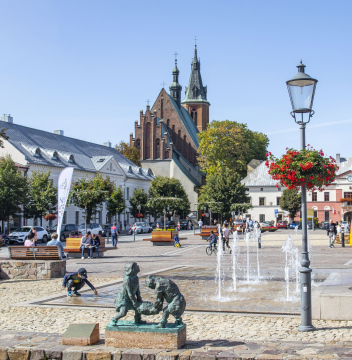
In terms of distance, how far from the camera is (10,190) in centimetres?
4447

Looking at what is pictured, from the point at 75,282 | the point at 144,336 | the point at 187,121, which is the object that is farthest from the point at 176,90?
the point at 144,336

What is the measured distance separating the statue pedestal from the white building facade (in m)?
46.5

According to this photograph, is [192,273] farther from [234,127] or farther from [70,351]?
[234,127]

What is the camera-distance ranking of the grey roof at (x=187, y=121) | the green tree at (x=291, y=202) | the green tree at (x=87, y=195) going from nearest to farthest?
the green tree at (x=87, y=195) < the green tree at (x=291, y=202) < the grey roof at (x=187, y=121)

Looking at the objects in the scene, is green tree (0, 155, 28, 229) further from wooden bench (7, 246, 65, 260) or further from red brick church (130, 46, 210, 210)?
red brick church (130, 46, 210, 210)

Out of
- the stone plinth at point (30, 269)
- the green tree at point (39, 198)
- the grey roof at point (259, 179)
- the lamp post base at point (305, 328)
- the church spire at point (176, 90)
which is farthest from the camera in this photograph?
the church spire at point (176, 90)

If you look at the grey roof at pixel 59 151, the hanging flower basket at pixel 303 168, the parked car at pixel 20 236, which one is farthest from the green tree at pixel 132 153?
the hanging flower basket at pixel 303 168

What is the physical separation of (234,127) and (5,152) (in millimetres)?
35159

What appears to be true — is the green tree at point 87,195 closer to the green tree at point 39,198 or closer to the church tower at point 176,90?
the green tree at point 39,198

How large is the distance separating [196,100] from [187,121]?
289 inches

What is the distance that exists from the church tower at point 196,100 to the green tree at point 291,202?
30.8m

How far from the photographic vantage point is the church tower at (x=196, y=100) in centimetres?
10606

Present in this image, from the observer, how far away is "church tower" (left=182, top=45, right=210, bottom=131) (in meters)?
106

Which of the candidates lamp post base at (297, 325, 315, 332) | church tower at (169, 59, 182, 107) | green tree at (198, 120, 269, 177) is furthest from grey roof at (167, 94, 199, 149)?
lamp post base at (297, 325, 315, 332)
